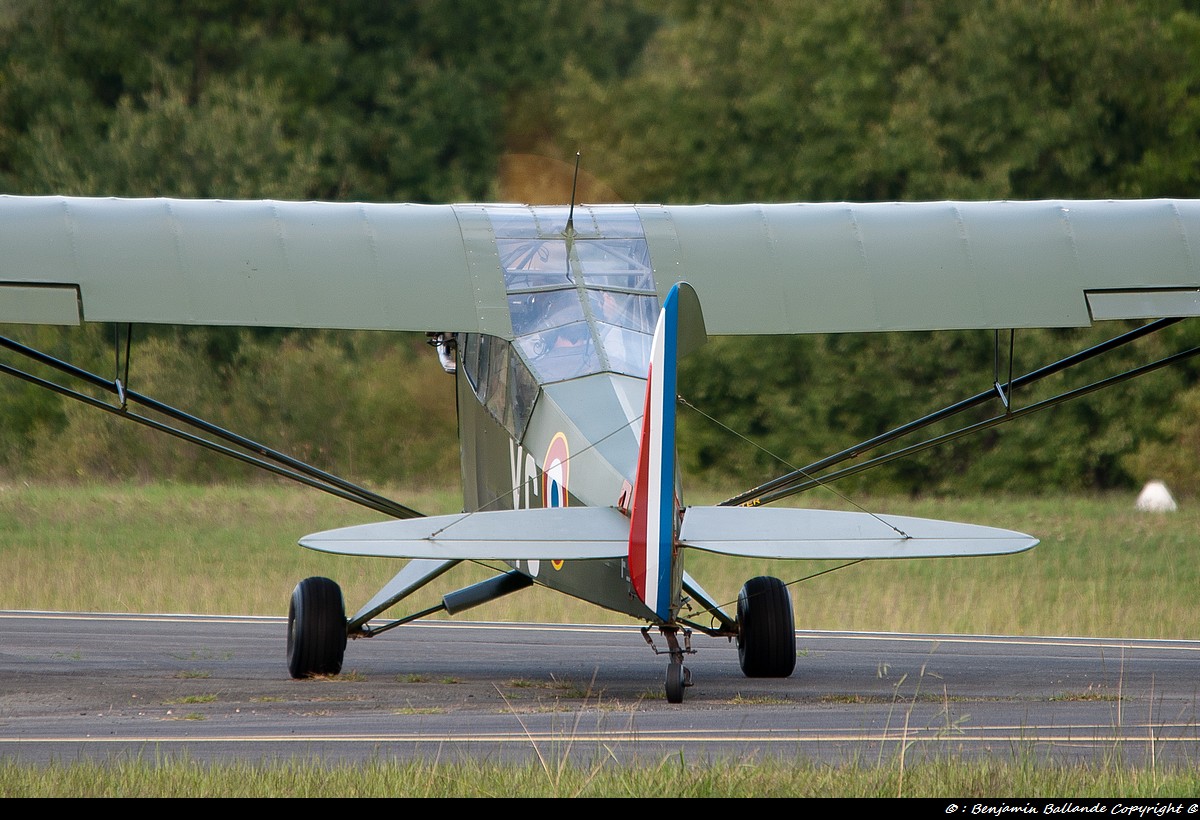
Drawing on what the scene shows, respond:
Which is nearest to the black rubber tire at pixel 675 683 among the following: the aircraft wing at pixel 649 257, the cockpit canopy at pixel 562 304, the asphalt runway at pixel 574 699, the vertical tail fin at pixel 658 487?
the asphalt runway at pixel 574 699

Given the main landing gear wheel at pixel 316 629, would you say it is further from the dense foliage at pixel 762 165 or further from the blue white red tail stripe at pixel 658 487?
the dense foliage at pixel 762 165

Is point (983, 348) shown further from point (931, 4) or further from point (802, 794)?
point (802, 794)

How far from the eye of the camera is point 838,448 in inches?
1319

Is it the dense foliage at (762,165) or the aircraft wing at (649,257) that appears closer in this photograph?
the aircraft wing at (649,257)

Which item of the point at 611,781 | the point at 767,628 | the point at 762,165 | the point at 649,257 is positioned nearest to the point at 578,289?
the point at 649,257

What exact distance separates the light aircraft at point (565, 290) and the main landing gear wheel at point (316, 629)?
1cm

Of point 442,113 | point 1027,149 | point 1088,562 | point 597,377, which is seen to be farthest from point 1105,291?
point 442,113

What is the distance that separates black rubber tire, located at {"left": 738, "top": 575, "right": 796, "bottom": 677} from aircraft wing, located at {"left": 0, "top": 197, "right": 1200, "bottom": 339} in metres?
1.59

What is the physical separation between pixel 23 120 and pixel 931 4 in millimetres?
20173

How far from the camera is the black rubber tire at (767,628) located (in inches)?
393

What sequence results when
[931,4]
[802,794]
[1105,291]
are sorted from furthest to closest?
[931,4] → [1105,291] → [802,794]

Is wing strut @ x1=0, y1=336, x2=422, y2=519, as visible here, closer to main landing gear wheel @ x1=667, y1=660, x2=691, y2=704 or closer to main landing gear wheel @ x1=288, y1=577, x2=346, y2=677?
main landing gear wheel @ x1=288, y1=577, x2=346, y2=677

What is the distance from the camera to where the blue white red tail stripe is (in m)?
7.60

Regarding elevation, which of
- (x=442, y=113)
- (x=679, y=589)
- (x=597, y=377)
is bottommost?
(x=679, y=589)
